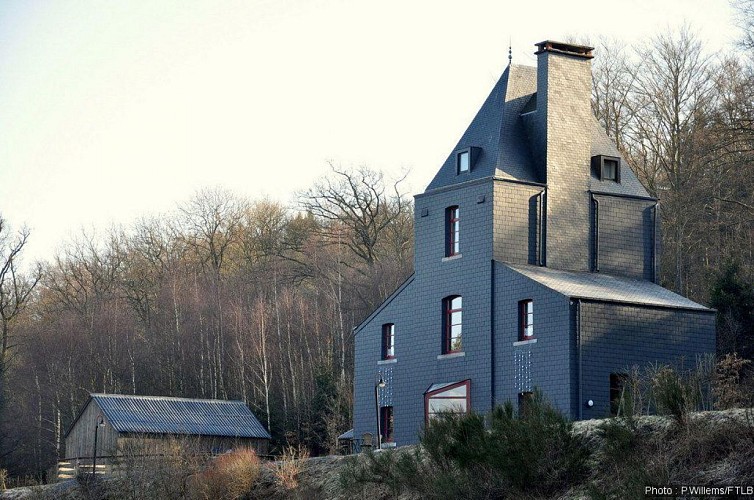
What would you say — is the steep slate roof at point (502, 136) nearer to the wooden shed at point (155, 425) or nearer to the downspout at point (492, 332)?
the downspout at point (492, 332)

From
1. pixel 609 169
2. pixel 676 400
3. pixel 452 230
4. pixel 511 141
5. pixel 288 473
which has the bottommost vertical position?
pixel 288 473

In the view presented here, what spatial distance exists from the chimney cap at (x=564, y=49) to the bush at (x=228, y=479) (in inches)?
610

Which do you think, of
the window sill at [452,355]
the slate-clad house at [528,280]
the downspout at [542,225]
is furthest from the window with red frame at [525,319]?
the downspout at [542,225]

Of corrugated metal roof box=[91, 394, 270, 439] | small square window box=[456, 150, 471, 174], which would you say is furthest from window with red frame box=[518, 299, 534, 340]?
corrugated metal roof box=[91, 394, 270, 439]

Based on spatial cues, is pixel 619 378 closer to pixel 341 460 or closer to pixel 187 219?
pixel 341 460

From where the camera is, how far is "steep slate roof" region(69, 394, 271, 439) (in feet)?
139

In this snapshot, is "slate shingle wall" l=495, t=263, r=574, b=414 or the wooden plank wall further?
the wooden plank wall

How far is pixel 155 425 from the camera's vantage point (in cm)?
4253

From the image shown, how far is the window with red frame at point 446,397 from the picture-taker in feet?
114

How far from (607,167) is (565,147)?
1.71 metres

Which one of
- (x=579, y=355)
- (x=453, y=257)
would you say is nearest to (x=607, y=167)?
(x=453, y=257)

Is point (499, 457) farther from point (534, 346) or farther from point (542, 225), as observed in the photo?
point (542, 225)

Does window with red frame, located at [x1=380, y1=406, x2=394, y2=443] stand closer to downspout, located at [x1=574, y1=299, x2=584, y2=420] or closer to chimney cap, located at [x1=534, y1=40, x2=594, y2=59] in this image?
downspout, located at [x1=574, y1=299, x2=584, y2=420]

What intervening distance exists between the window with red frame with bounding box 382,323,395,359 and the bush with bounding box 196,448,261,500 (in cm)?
953
